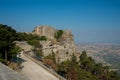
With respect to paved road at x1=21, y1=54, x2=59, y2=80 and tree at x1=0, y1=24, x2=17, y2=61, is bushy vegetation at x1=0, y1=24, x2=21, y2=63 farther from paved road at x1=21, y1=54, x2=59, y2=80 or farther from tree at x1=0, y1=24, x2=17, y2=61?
paved road at x1=21, y1=54, x2=59, y2=80

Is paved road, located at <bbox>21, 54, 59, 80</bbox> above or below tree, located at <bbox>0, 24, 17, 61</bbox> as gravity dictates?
below

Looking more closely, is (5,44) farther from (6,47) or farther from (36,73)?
(36,73)

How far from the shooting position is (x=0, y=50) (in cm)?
2234

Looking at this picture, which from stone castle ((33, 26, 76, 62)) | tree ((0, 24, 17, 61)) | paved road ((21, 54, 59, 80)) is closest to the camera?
paved road ((21, 54, 59, 80))

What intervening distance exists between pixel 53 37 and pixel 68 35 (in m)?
4.75

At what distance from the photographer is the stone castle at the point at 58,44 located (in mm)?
41625

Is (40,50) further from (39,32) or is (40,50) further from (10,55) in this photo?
(39,32)

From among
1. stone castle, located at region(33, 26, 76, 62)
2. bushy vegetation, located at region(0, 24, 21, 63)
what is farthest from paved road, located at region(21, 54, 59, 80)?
stone castle, located at region(33, 26, 76, 62)

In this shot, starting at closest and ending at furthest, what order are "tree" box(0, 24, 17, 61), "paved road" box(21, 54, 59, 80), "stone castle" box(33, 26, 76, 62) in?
1. "paved road" box(21, 54, 59, 80)
2. "tree" box(0, 24, 17, 61)
3. "stone castle" box(33, 26, 76, 62)

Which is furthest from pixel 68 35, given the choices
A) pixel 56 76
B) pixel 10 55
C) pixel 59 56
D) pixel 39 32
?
pixel 56 76

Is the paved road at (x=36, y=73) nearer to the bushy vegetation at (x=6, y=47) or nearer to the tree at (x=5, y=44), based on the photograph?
the bushy vegetation at (x=6, y=47)

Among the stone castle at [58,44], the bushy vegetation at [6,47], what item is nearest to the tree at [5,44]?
the bushy vegetation at [6,47]

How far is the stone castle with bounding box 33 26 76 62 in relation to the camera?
4162cm

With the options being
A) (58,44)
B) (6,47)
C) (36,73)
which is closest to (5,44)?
(6,47)
